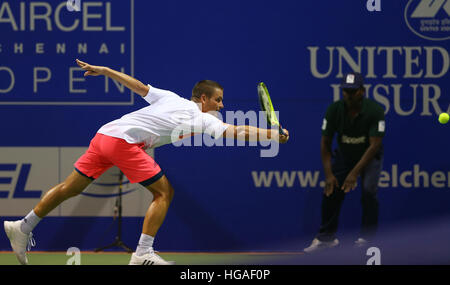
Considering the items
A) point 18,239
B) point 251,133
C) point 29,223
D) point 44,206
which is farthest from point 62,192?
point 251,133

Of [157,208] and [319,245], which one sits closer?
[157,208]

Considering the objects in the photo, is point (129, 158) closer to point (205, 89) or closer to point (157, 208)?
point (157, 208)

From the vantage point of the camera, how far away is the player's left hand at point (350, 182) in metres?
6.08

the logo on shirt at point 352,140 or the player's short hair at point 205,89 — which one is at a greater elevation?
the player's short hair at point 205,89

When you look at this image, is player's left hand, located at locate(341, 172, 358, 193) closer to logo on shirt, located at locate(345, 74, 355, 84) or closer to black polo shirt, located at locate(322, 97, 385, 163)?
black polo shirt, located at locate(322, 97, 385, 163)

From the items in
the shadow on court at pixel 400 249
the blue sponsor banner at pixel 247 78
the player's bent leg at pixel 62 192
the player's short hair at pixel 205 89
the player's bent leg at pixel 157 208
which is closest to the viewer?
the player's bent leg at pixel 157 208

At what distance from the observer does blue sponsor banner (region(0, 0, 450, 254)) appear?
638 centimetres

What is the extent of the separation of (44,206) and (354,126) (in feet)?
9.14

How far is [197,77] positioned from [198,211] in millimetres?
1275

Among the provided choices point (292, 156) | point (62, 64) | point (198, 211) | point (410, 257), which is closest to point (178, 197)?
point (198, 211)

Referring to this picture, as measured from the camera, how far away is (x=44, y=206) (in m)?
5.18

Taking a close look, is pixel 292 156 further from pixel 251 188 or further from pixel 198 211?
pixel 198 211

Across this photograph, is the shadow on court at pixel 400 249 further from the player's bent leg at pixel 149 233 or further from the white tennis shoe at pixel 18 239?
the white tennis shoe at pixel 18 239

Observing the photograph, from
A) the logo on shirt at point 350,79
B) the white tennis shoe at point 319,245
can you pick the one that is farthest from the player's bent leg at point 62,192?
the logo on shirt at point 350,79
